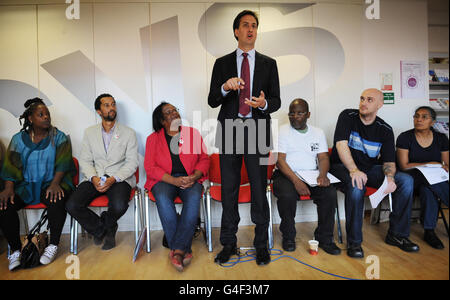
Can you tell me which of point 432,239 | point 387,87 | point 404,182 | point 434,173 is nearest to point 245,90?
point 404,182

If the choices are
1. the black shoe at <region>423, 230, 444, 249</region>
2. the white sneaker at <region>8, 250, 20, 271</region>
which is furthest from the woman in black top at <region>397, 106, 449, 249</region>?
the white sneaker at <region>8, 250, 20, 271</region>

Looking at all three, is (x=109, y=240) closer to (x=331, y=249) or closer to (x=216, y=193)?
(x=216, y=193)

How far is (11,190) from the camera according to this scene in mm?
2576

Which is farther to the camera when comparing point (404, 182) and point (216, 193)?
point (216, 193)

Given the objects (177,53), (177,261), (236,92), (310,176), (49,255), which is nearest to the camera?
(177,261)

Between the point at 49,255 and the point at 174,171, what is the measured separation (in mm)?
1239

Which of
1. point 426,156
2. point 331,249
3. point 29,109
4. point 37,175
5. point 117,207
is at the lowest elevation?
point 331,249

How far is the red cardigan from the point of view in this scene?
106 inches

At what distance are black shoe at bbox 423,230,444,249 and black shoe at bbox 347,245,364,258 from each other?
53cm

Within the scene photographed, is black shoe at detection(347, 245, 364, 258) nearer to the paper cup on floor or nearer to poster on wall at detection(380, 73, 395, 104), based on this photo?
the paper cup on floor

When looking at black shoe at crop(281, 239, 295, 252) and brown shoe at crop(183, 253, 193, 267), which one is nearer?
brown shoe at crop(183, 253, 193, 267)

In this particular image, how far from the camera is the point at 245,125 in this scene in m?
2.29
